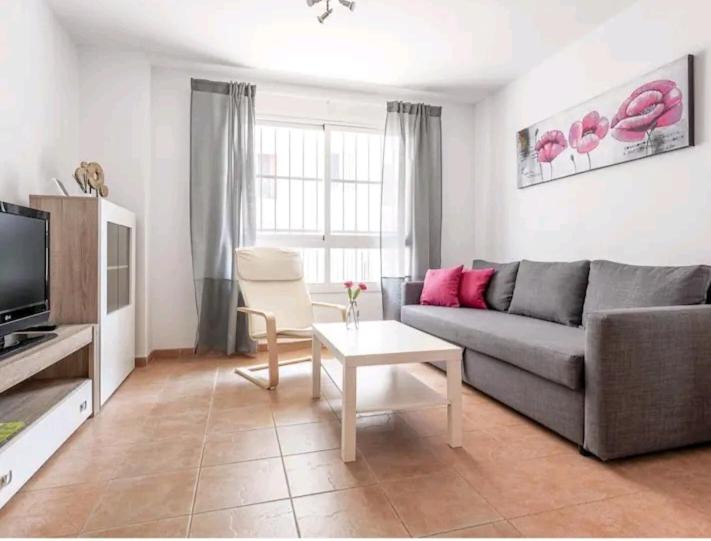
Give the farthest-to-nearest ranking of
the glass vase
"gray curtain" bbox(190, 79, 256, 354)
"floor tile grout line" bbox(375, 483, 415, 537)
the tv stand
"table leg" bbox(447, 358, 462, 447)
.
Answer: "gray curtain" bbox(190, 79, 256, 354) → the glass vase → "table leg" bbox(447, 358, 462, 447) → the tv stand → "floor tile grout line" bbox(375, 483, 415, 537)

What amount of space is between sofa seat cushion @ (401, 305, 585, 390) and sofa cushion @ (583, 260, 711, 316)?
10.1 inches

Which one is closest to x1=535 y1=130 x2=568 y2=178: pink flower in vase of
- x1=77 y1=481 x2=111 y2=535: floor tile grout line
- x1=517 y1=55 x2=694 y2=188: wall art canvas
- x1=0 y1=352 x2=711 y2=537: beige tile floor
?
x1=517 y1=55 x2=694 y2=188: wall art canvas

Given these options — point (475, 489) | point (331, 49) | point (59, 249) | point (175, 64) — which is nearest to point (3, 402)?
point (59, 249)

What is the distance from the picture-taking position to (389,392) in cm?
194

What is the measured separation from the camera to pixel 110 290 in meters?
2.48

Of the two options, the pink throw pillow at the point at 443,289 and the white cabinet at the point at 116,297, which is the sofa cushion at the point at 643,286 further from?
the white cabinet at the point at 116,297

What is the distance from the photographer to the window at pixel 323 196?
12.3 ft

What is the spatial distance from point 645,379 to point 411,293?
2.02 m

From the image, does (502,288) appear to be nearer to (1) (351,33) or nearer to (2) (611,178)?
(2) (611,178)

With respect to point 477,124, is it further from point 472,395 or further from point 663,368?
point 663,368

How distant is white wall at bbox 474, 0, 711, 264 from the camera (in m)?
2.20

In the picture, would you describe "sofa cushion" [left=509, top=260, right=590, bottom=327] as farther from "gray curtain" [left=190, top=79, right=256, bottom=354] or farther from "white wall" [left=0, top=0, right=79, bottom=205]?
"white wall" [left=0, top=0, right=79, bottom=205]

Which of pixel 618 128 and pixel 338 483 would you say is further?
pixel 618 128

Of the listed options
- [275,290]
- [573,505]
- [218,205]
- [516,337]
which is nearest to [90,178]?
[218,205]
